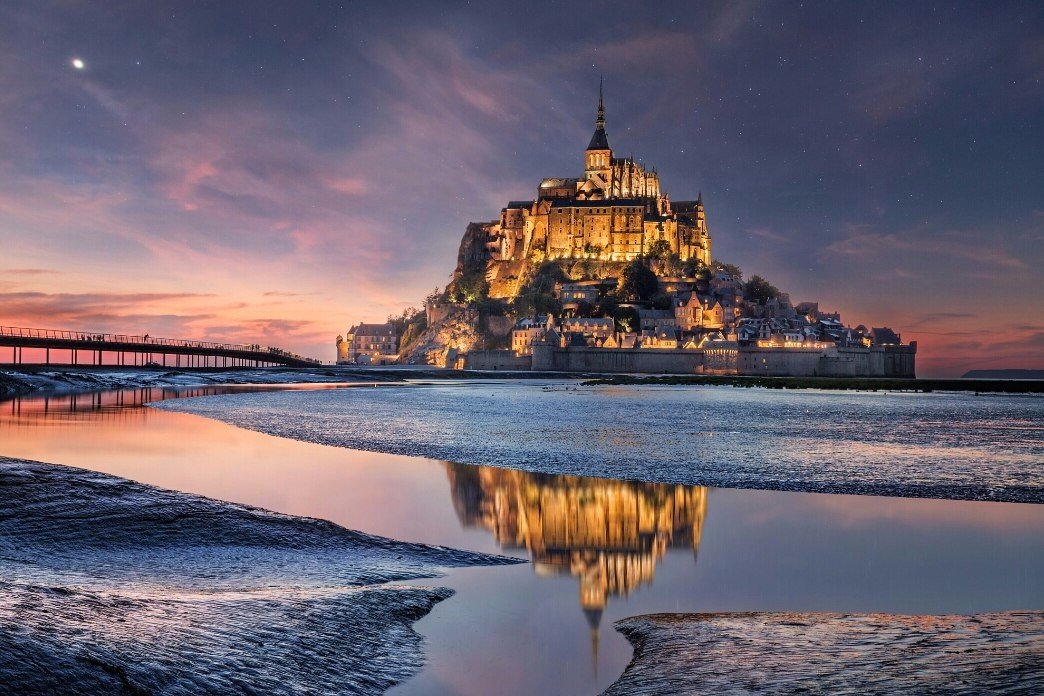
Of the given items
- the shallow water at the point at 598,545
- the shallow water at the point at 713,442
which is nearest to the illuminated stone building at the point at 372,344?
the shallow water at the point at 713,442

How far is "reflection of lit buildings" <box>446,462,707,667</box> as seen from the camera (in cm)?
733

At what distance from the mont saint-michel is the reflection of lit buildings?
101196 mm

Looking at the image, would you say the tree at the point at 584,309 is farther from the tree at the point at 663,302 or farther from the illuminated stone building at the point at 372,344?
Result: the illuminated stone building at the point at 372,344

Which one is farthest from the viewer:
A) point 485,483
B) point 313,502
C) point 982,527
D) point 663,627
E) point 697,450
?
point 697,450

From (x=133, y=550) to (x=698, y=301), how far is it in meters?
119

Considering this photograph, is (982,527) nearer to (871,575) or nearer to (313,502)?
(871,575)

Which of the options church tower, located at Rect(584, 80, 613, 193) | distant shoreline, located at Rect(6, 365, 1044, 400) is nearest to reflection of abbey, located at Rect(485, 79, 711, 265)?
church tower, located at Rect(584, 80, 613, 193)

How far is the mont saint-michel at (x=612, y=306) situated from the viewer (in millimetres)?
114812

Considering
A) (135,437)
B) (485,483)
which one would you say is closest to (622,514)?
(485,483)

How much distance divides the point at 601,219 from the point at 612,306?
2177 centimetres

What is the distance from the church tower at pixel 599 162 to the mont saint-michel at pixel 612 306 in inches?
9.0

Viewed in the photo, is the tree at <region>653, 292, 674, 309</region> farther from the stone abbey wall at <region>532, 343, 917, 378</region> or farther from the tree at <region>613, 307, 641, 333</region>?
the stone abbey wall at <region>532, 343, 917, 378</region>

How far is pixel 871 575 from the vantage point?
290 inches

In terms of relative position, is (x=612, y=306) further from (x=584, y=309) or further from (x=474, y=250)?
(x=474, y=250)
